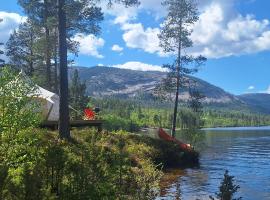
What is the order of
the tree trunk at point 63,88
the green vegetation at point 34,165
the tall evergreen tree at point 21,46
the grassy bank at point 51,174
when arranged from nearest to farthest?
the grassy bank at point 51,174 → the green vegetation at point 34,165 → the tree trunk at point 63,88 → the tall evergreen tree at point 21,46

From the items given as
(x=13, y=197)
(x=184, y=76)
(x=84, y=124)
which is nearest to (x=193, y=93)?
(x=184, y=76)

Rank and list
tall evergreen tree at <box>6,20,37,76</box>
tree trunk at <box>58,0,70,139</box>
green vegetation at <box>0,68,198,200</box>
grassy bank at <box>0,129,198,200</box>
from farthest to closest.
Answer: tall evergreen tree at <box>6,20,37,76</box>, tree trunk at <box>58,0,70,139</box>, green vegetation at <box>0,68,198,200</box>, grassy bank at <box>0,129,198,200</box>

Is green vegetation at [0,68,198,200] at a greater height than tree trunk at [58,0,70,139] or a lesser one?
lesser

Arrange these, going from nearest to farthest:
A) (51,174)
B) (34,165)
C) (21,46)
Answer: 1. (34,165)
2. (51,174)
3. (21,46)

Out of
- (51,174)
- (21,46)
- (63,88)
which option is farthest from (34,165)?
(21,46)

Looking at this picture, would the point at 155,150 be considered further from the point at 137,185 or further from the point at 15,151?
the point at 15,151

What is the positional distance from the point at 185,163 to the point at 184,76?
34.9ft

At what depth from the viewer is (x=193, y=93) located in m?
42.7

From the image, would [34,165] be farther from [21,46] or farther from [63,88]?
[21,46]

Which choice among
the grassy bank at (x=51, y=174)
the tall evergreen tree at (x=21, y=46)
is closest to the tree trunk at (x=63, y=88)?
the grassy bank at (x=51, y=174)

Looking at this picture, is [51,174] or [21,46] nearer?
[51,174]

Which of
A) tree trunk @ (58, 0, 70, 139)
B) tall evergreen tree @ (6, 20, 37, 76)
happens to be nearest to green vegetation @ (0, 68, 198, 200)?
tree trunk @ (58, 0, 70, 139)

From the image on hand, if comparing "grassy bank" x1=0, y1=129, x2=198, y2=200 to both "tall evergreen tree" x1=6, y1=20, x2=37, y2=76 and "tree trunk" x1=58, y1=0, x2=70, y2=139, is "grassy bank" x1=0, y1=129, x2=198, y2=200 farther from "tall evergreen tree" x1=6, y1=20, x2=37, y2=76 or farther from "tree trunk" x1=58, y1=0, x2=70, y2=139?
"tall evergreen tree" x1=6, y1=20, x2=37, y2=76

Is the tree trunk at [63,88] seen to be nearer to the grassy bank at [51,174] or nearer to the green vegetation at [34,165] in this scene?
the grassy bank at [51,174]
